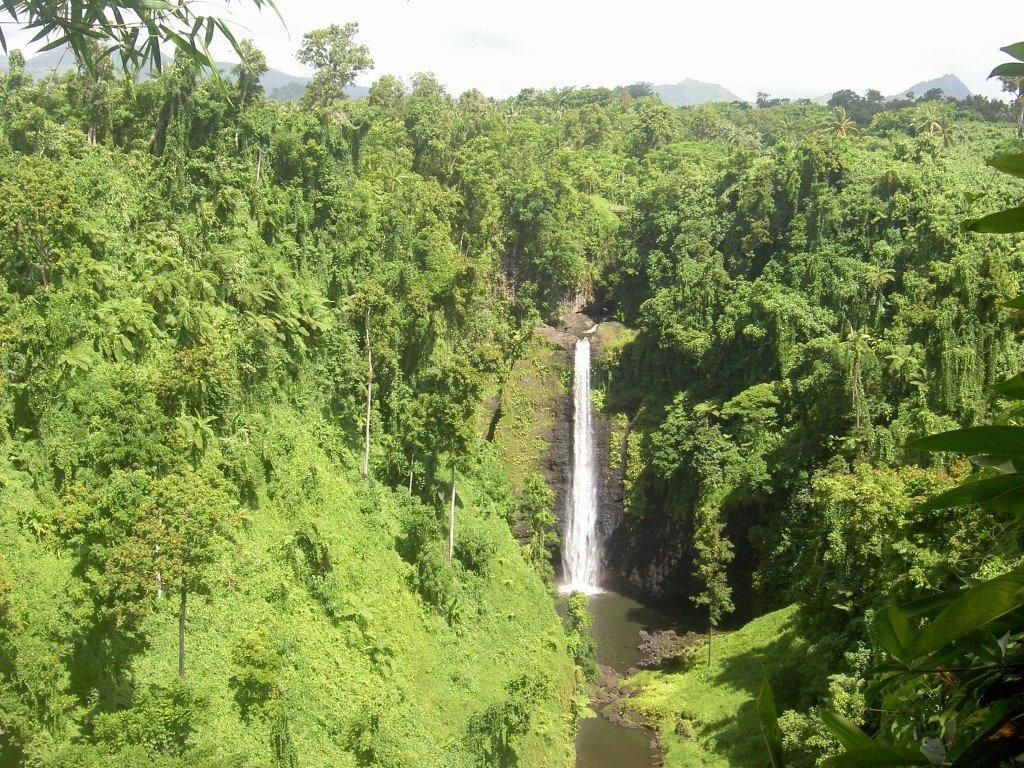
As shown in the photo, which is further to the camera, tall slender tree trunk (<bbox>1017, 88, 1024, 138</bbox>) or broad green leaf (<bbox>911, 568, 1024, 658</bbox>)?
tall slender tree trunk (<bbox>1017, 88, 1024, 138</bbox>)

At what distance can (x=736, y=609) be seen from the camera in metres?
27.9

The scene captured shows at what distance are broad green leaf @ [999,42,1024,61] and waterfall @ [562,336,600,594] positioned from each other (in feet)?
102

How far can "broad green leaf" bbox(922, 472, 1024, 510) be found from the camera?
130cm

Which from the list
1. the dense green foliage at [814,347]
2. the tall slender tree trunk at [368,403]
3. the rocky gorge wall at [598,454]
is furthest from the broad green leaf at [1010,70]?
the rocky gorge wall at [598,454]

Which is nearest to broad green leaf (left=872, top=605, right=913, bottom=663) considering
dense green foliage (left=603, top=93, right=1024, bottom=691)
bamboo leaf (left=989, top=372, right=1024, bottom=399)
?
bamboo leaf (left=989, top=372, right=1024, bottom=399)

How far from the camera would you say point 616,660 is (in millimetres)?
25938

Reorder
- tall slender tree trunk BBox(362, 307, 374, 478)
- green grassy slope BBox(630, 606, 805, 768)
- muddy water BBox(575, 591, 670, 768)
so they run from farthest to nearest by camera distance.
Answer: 1. tall slender tree trunk BBox(362, 307, 374, 478)
2. muddy water BBox(575, 591, 670, 768)
3. green grassy slope BBox(630, 606, 805, 768)

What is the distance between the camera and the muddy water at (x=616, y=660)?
21.1 meters

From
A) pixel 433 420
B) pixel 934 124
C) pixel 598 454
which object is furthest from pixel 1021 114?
pixel 433 420

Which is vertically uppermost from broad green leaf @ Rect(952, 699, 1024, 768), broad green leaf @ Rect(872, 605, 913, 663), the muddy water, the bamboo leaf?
the bamboo leaf

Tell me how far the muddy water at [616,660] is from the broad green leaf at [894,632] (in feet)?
68.8

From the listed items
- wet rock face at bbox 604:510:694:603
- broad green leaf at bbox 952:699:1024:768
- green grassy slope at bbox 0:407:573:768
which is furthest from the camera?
wet rock face at bbox 604:510:694:603

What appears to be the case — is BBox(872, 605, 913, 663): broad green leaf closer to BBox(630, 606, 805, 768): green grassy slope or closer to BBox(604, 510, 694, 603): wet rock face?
BBox(630, 606, 805, 768): green grassy slope

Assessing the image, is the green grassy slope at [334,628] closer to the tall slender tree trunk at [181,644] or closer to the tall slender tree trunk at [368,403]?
the tall slender tree trunk at [181,644]
